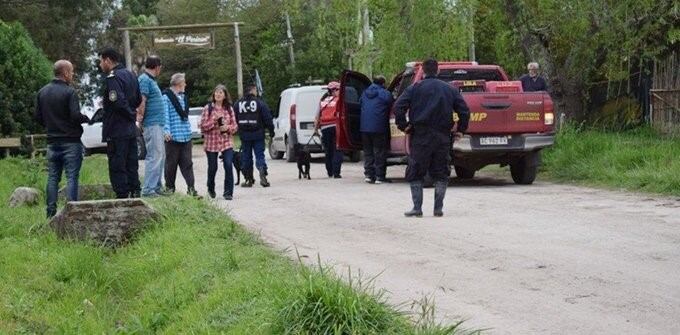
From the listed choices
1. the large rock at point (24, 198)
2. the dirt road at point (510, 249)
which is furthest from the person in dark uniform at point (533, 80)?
the large rock at point (24, 198)

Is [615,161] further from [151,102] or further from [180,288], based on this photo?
[180,288]

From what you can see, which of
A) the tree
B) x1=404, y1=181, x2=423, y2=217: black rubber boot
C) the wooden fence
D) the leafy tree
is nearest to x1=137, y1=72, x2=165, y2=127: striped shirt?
x1=404, y1=181, x2=423, y2=217: black rubber boot

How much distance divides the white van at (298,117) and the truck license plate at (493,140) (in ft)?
25.2

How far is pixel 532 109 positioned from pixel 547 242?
7121 mm

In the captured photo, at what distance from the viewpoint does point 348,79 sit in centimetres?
1980

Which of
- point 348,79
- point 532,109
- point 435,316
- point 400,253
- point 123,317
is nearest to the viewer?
point 435,316

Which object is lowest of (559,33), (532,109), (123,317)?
(123,317)

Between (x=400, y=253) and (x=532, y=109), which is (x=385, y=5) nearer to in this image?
(x=532, y=109)

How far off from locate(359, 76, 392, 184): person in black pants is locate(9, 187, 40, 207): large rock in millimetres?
5790

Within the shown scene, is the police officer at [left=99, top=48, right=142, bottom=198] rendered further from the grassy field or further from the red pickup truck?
the red pickup truck

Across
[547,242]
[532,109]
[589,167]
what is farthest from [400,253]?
[589,167]

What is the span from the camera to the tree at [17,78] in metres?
32.1

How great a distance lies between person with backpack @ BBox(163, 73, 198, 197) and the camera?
1522 cm

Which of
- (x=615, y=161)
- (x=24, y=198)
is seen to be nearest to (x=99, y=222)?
(x=24, y=198)
